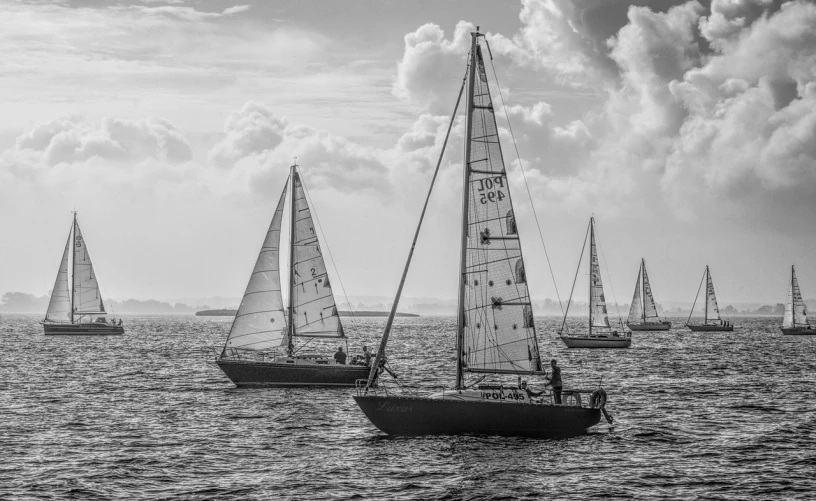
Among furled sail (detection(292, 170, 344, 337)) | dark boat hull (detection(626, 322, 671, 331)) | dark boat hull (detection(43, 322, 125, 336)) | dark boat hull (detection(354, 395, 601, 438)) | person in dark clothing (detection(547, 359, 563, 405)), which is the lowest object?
dark boat hull (detection(354, 395, 601, 438))

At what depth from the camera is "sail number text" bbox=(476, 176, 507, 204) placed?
99.0 feet

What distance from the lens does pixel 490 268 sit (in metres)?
30.5

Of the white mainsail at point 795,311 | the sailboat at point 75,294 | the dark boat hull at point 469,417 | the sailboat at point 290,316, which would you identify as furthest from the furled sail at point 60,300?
the white mainsail at point 795,311

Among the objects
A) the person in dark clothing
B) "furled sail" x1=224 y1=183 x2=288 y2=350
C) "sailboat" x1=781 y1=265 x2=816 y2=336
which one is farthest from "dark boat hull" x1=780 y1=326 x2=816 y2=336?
the person in dark clothing

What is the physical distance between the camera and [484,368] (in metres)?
30.7

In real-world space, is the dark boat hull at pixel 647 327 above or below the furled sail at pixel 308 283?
below

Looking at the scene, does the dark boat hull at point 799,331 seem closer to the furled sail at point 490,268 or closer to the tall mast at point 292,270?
the tall mast at point 292,270

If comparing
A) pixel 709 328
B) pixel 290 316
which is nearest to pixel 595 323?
pixel 290 316

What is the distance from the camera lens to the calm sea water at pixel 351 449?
24.9m

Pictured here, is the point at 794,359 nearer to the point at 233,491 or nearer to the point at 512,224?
the point at 512,224

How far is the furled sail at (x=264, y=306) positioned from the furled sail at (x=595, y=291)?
54.9 m

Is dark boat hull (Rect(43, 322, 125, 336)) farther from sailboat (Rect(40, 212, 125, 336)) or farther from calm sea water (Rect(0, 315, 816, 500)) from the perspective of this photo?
calm sea water (Rect(0, 315, 816, 500))

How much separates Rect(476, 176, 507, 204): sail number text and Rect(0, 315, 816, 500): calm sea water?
8194 millimetres

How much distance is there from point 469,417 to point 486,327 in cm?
308
